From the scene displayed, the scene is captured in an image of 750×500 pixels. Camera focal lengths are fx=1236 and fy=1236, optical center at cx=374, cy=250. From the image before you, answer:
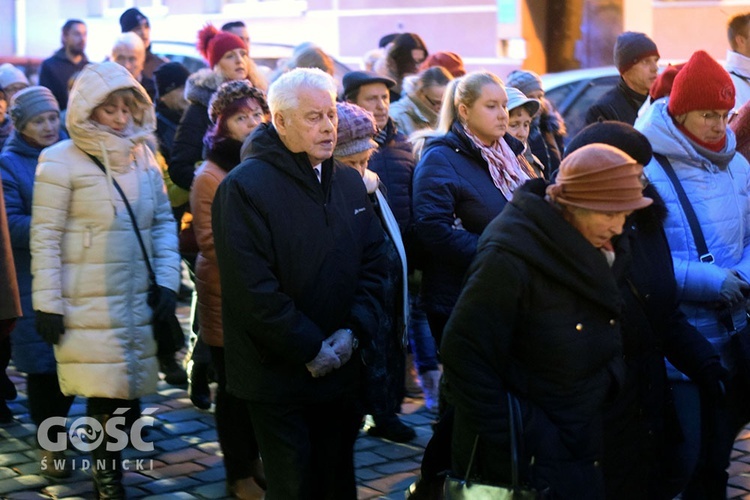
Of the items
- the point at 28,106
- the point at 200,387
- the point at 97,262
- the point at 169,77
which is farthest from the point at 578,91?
the point at 97,262

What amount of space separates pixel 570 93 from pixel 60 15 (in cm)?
1599

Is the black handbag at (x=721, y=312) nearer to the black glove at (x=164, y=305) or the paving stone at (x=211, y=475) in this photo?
the black glove at (x=164, y=305)

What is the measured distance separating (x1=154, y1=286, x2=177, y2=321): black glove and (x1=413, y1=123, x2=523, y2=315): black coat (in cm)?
119

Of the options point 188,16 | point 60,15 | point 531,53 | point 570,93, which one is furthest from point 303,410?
point 60,15

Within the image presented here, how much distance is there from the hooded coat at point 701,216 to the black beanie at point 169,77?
14.9ft

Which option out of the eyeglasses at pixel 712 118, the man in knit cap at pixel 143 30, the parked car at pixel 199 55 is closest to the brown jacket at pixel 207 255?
the eyeglasses at pixel 712 118

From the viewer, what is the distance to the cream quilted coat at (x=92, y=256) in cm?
544

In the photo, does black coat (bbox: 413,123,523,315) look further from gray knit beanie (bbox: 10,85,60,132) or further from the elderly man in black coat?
gray knit beanie (bbox: 10,85,60,132)

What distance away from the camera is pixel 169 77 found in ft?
29.2

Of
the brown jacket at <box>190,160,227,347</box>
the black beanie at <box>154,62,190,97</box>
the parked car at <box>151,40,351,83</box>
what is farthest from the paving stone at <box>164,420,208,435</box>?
the parked car at <box>151,40,351,83</box>

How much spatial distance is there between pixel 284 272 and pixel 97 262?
51.0 inches

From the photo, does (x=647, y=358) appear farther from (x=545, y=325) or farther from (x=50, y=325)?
(x=50, y=325)

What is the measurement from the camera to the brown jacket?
571cm

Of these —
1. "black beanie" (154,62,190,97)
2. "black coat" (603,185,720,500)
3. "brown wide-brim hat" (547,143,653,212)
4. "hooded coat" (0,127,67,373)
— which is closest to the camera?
"brown wide-brim hat" (547,143,653,212)
